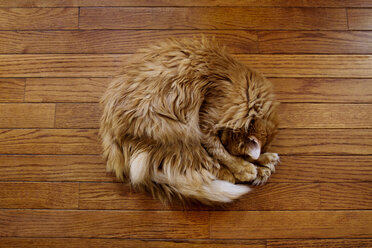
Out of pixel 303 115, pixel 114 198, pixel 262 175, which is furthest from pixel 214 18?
pixel 114 198

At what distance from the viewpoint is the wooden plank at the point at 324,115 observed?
6.69 ft

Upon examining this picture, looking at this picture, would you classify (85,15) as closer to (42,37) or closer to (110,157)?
(42,37)

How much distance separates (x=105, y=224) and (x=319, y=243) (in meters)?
1.35

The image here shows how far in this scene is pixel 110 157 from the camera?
1.80m

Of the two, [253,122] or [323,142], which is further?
[323,142]

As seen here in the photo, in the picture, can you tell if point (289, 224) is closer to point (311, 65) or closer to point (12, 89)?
point (311, 65)

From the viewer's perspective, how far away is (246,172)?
184cm

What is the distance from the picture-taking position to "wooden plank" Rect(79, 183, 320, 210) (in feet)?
6.31

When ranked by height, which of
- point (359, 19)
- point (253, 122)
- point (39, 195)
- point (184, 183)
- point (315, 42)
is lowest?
point (39, 195)

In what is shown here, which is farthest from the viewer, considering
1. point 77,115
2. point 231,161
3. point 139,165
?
point 77,115

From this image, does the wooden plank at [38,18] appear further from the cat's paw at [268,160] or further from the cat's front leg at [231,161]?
the cat's paw at [268,160]

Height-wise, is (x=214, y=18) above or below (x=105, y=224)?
above

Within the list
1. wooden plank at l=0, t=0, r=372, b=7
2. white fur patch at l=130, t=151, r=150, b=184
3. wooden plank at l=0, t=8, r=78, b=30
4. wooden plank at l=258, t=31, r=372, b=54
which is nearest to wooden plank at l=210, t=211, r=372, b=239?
white fur patch at l=130, t=151, r=150, b=184

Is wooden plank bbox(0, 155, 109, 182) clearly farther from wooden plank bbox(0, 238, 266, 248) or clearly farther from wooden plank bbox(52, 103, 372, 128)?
wooden plank bbox(0, 238, 266, 248)
